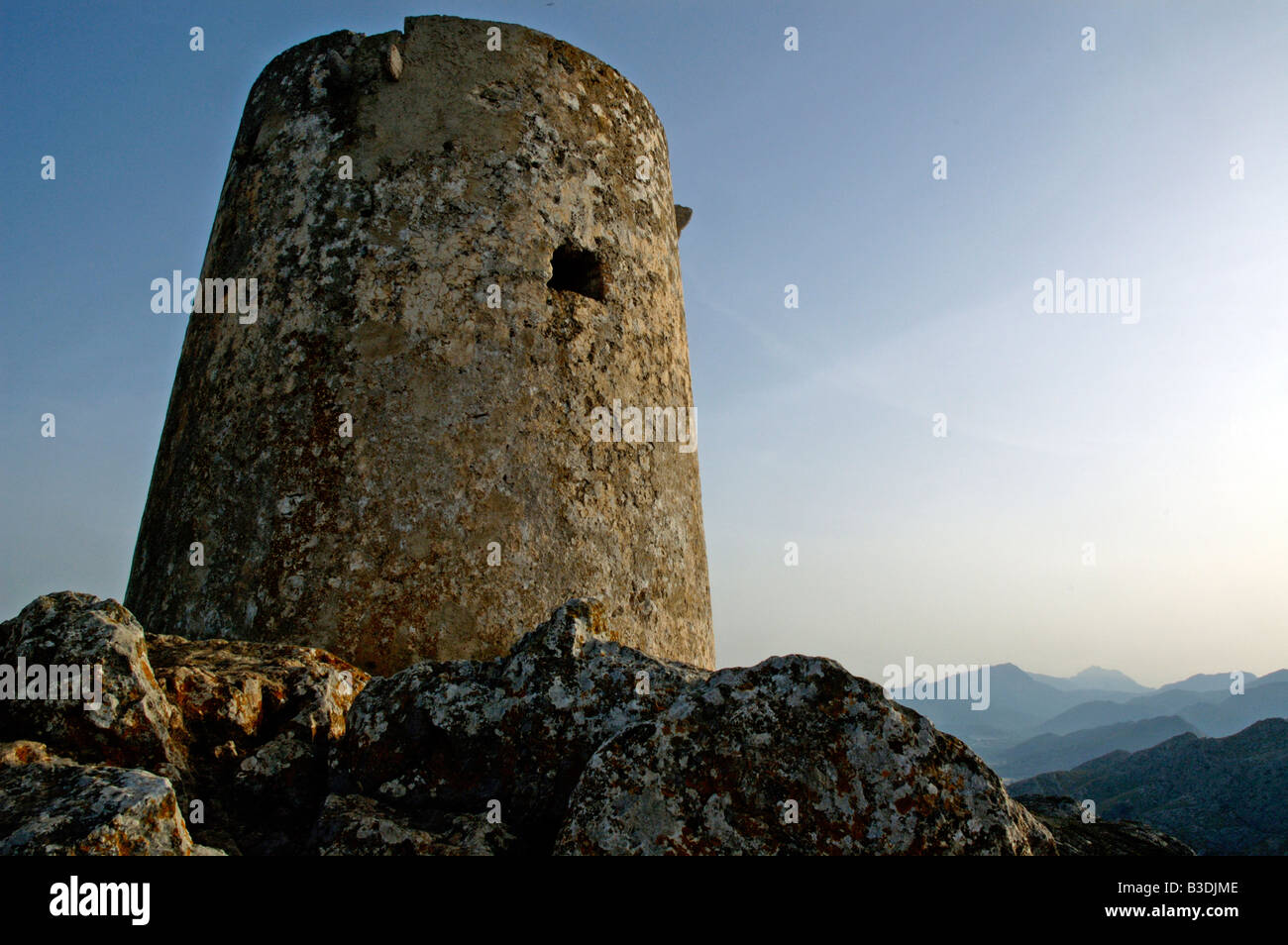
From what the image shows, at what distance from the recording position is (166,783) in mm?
2316

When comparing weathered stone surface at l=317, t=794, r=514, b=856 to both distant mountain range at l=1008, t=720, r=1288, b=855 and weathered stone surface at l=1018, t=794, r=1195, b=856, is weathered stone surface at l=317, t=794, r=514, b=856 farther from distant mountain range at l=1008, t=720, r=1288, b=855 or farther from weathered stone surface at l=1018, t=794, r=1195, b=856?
distant mountain range at l=1008, t=720, r=1288, b=855

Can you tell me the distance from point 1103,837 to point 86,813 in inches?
128

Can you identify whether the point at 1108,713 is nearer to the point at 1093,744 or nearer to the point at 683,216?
the point at 1093,744

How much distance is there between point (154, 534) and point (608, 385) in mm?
2496

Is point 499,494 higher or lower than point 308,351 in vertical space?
lower

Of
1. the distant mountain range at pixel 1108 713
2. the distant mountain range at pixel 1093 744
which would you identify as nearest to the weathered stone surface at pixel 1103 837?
the distant mountain range at pixel 1108 713

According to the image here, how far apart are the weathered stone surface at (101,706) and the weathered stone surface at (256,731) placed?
0.38ft

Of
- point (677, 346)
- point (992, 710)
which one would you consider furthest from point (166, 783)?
point (992, 710)

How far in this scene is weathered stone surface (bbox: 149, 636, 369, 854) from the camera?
2.90m

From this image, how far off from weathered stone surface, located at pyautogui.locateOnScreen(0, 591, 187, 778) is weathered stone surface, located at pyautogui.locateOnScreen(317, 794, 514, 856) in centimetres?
59

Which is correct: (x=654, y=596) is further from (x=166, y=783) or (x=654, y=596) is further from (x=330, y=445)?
(x=166, y=783)

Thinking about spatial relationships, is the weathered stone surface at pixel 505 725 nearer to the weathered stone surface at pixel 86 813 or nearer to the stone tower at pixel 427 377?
the weathered stone surface at pixel 86 813

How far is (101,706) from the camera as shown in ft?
9.18
